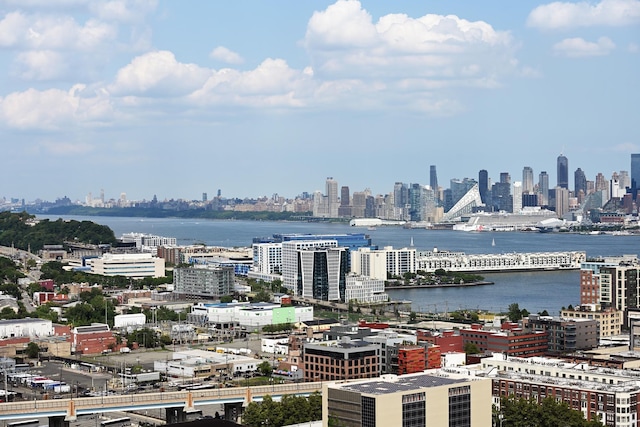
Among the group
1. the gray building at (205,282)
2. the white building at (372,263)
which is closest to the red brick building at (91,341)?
the gray building at (205,282)

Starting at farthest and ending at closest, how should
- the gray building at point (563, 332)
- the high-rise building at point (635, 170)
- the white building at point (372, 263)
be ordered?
1. the high-rise building at point (635, 170)
2. the white building at point (372, 263)
3. the gray building at point (563, 332)

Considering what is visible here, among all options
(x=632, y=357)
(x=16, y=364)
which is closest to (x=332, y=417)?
(x=632, y=357)

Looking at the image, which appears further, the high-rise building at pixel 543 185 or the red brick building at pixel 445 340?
the high-rise building at pixel 543 185

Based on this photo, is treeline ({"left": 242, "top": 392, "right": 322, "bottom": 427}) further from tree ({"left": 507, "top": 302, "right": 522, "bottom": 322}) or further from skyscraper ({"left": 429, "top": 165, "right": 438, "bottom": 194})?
skyscraper ({"left": 429, "top": 165, "right": 438, "bottom": 194})

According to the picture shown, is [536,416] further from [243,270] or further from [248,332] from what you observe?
[243,270]

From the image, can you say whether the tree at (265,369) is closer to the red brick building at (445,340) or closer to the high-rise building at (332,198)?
the red brick building at (445,340)
